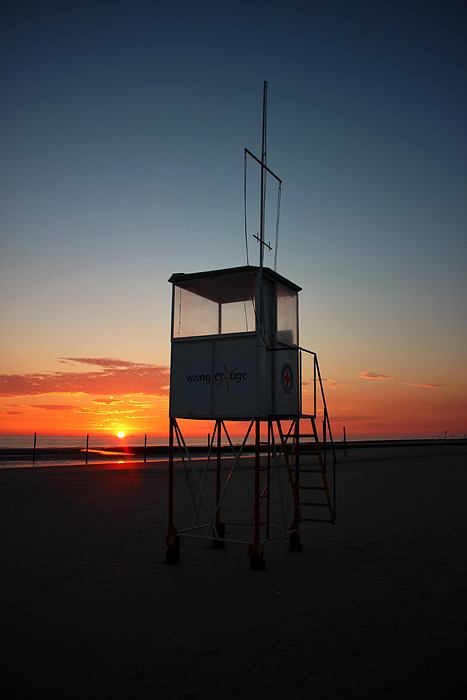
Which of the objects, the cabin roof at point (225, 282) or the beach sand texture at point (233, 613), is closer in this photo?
the beach sand texture at point (233, 613)

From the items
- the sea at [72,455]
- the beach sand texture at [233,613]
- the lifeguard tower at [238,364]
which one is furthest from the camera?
the sea at [72,455]

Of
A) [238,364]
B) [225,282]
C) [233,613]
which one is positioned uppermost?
[225,282]

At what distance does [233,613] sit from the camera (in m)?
7.89

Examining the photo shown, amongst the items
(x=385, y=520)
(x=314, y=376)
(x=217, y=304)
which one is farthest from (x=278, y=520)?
(x=217, y=304)

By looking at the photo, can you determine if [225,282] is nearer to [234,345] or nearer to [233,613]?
[234,345]

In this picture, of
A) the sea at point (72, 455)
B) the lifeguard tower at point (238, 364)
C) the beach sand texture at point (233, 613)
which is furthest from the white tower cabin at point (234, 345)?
the sea at point (72, 455)

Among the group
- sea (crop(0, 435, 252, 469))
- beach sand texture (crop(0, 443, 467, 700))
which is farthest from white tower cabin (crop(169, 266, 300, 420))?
sea (crop(0, 435, 252, 469))

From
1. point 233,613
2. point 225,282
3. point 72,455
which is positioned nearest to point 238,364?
point 225,282

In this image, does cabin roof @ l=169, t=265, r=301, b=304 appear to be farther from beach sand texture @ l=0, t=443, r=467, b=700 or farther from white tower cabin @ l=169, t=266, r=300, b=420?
beach sand texture @ l=0, t=443, r=467, b=700

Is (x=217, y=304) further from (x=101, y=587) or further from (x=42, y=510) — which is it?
(x=42, y=510)

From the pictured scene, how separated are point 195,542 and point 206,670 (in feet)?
24.0

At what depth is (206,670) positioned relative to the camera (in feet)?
20.0

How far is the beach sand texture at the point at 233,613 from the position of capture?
19.1ft

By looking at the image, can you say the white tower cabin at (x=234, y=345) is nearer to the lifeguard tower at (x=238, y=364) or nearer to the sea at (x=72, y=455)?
the lifeguard tower at (x=238, y=364)
